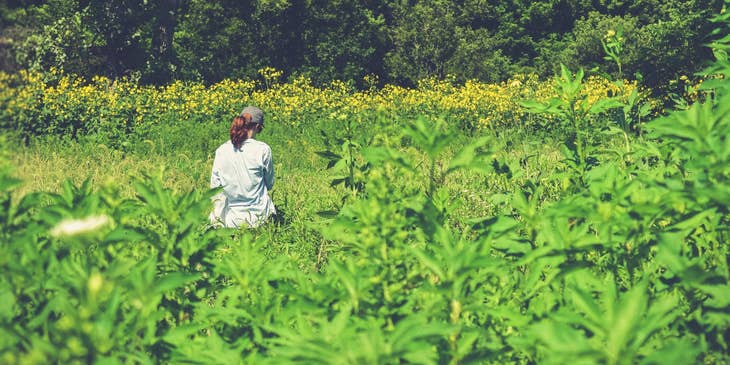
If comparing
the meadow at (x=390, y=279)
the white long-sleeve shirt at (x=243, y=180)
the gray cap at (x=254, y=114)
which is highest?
the gray cap at (x=254, y=114)

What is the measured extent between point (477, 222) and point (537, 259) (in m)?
0.34

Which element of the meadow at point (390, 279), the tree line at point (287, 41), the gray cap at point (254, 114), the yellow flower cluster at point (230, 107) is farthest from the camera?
the tree line at point (287, 41)

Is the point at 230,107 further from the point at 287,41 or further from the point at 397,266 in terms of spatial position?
the point at 397,266

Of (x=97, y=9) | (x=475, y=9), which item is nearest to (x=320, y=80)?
(x=97, y=9)

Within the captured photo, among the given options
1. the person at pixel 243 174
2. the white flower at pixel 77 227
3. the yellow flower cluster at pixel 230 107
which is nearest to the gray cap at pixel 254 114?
the person at pixel 243 174

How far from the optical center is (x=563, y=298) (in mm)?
2098

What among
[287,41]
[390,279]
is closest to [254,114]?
[390,279]

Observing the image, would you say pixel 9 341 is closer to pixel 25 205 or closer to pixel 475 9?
pixel 25 205

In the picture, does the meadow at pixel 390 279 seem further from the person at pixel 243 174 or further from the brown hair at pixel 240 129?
the brown hair at pixel 240 129

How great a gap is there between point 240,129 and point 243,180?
48 centimetres

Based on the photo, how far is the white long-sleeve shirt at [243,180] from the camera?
5824mm

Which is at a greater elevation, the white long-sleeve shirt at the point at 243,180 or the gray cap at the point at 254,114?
the gray cap at the point at 254,114

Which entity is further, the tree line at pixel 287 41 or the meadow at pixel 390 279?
the tree line at pixel 287 41

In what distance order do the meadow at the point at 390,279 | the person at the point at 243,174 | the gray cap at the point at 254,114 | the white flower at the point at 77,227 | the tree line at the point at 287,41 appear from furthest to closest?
the tree line at the point at 287,41 < the gray cap at the point at 254,114 < the person at the point at 243,174 < the white flower at the point at 77,227 < the meadow at the point at 390,279
